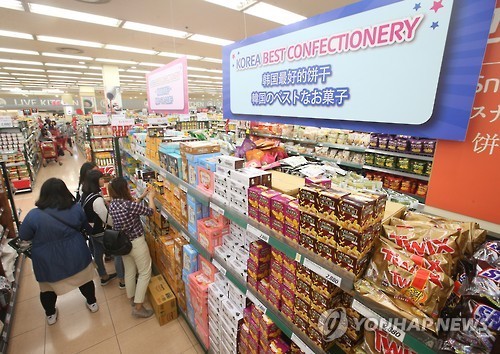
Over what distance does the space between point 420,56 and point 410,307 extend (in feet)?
2.91

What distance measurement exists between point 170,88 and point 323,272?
3123 millimetres

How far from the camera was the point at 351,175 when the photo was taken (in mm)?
2178

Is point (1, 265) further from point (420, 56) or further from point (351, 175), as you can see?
point (420, 56)

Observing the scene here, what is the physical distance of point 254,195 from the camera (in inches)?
61.0

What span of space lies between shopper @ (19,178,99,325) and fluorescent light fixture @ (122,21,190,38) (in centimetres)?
536

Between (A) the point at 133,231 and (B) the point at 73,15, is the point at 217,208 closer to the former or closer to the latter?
(A) the point at 133,231

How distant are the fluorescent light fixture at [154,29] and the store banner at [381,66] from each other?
6.22 metres

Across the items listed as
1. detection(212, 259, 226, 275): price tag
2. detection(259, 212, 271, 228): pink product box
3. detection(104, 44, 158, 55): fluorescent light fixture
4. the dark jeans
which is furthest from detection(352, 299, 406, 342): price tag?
detection(104, 44, 158, 55): fluorescent light fixture

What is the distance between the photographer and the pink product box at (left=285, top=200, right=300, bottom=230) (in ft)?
4.26

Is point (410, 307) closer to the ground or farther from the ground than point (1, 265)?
farther from the ground

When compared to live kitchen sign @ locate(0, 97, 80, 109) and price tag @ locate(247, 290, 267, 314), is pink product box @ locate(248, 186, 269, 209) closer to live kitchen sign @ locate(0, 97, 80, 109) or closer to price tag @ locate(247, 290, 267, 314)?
price tag @ locate(247, 290, 267, 314)

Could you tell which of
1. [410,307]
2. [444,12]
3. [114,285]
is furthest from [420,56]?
[114,285]

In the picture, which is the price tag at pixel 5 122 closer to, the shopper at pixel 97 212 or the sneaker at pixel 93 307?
the shopper at pixel 97 212

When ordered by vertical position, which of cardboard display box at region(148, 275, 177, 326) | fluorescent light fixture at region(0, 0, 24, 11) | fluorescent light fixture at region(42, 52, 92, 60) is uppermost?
fluorescent light fixture at region(42, 52, 92, 60)
